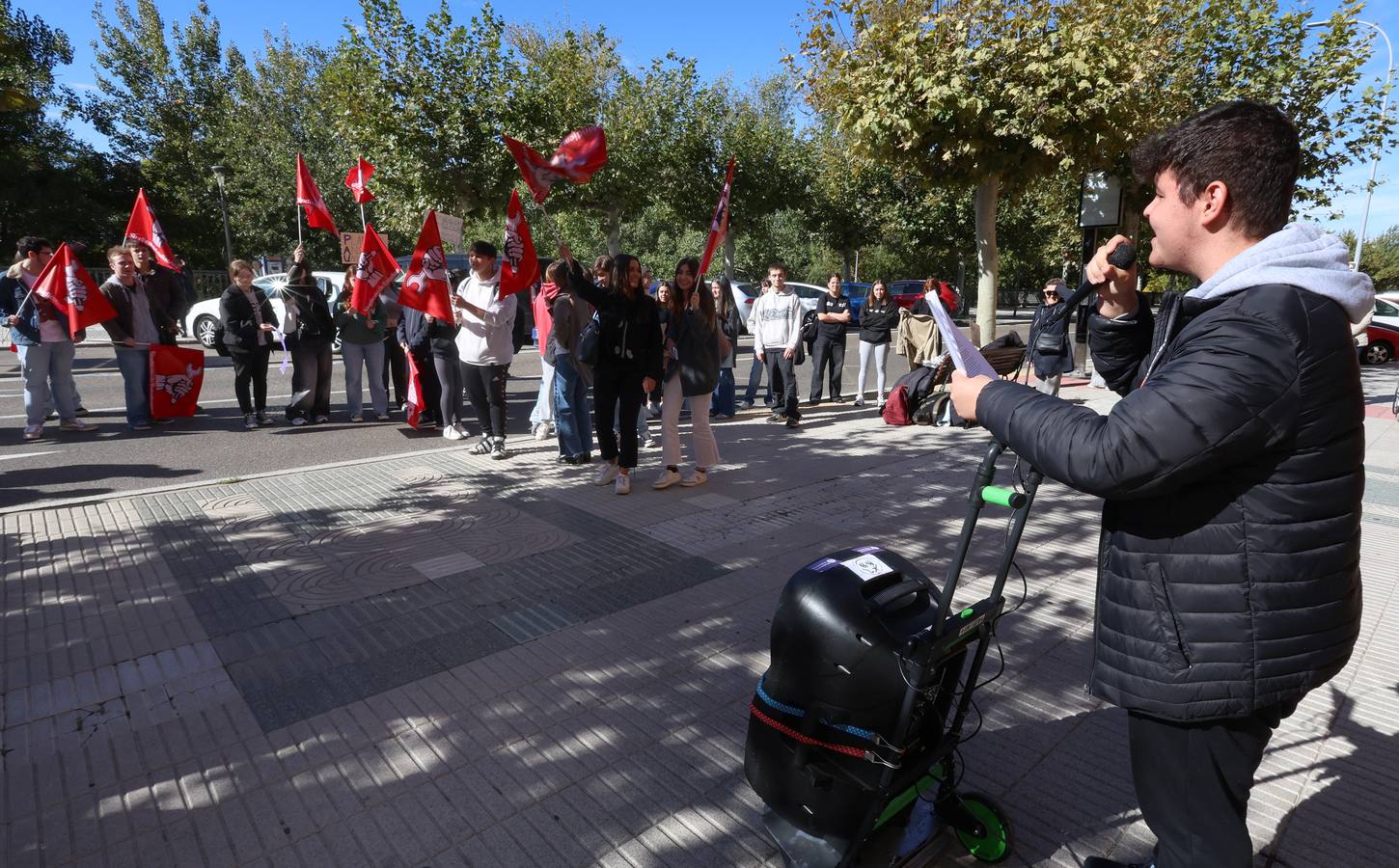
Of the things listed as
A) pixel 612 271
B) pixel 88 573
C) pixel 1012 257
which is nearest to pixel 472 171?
pixel 612 271

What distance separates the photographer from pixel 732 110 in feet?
103

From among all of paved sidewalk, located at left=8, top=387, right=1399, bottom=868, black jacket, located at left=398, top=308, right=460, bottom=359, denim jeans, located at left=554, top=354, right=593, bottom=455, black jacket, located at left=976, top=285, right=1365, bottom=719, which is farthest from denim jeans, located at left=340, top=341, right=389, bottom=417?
black jacket, located at left=976, top=285, right=1365, bottom=719

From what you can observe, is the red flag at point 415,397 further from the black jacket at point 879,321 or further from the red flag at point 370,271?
the black jacket at point 879,321

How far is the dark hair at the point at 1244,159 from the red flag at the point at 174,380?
31.2 feet

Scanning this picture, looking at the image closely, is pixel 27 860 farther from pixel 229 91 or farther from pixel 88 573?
pixel 229 91

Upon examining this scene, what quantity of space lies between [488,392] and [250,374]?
344cm

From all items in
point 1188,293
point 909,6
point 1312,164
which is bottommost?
point 1188,293

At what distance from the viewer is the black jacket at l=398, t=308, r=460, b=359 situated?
25.5ft

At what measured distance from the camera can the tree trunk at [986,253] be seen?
32.2ft

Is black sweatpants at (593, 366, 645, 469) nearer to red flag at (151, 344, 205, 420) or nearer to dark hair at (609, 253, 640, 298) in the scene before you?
dark hair at (609, 253, 640, 298)

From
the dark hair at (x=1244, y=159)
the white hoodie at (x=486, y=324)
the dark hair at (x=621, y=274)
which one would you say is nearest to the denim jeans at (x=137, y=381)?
the white hoodie at (x=486, y=324)

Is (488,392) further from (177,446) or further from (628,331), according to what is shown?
(177,446)

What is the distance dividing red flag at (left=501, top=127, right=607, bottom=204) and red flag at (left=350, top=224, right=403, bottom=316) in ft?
8.75

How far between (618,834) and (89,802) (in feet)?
5.75
